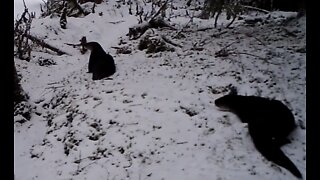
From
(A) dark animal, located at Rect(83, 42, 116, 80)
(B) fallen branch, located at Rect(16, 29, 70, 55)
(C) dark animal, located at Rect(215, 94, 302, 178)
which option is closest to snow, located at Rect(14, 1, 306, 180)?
(C) dark animal, located at Rect(215, 94, 302, 178)

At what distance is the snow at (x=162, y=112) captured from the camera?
4.86 metres

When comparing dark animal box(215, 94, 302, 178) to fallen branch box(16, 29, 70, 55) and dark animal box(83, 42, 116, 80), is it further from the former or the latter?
fallen branch box(16, 29, 70, 55)

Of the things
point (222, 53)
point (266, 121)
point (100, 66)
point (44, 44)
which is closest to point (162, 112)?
point (266, 121)

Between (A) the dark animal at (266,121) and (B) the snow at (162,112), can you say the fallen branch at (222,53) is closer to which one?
(B) the snow at (162,112)

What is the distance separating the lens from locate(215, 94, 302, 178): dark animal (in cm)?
462

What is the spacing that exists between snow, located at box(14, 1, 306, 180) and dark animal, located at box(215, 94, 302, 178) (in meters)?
0.11

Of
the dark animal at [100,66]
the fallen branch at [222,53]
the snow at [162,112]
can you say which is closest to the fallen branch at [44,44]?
the snow at [162,112]

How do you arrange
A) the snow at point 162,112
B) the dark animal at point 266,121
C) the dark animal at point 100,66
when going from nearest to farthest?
the dark animal at point 266,121 → the snow at point 162,112 → the dark animal at point 100,66

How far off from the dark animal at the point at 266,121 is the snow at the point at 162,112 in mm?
108

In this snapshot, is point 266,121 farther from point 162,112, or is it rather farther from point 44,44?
point 44,44

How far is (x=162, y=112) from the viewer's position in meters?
6.28

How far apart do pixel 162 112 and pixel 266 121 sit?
6.17 ft
